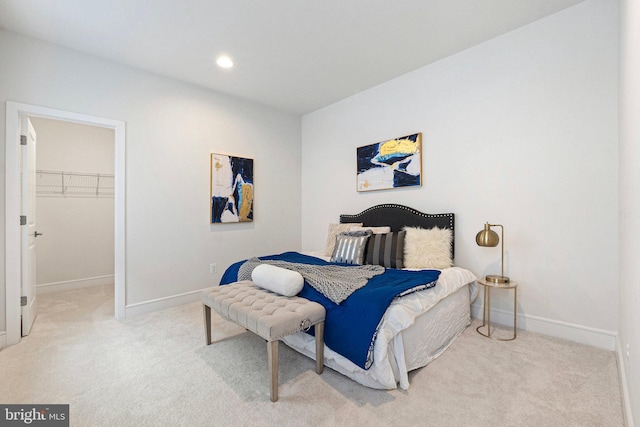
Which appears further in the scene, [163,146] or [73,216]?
[73,216]

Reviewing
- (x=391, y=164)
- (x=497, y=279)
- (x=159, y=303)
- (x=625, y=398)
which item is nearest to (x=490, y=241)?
(x=497, y=279)

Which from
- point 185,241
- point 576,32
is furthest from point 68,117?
point 576,32

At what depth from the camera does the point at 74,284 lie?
13.8 feet

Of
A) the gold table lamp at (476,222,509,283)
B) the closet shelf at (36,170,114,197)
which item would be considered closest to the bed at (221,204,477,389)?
the gold table lamp at (476,222,509,283)

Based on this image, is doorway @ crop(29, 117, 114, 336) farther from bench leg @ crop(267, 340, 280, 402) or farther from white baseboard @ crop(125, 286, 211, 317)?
bench leg @ crop(267, 340, 280, 402)

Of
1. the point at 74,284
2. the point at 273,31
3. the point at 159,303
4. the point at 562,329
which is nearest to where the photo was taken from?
the point at 562,329

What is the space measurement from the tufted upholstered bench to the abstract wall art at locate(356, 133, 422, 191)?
206 cm

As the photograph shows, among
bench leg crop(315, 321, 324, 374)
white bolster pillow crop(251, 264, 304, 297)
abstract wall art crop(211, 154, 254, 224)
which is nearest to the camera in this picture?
bench leg crop(315, 321, 324, 374)

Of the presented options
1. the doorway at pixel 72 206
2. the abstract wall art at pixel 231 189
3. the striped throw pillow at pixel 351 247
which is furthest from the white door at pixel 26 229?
the striped throw pillow at pixel 351 247

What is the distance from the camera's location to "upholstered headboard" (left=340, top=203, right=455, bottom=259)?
10.2 ft

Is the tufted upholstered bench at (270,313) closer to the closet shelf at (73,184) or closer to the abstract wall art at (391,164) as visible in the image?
the abstract wall art at (391,164)

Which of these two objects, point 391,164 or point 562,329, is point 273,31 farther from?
point 562,329

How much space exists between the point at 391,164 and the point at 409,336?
220 cm

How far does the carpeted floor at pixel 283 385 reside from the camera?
158 cm
